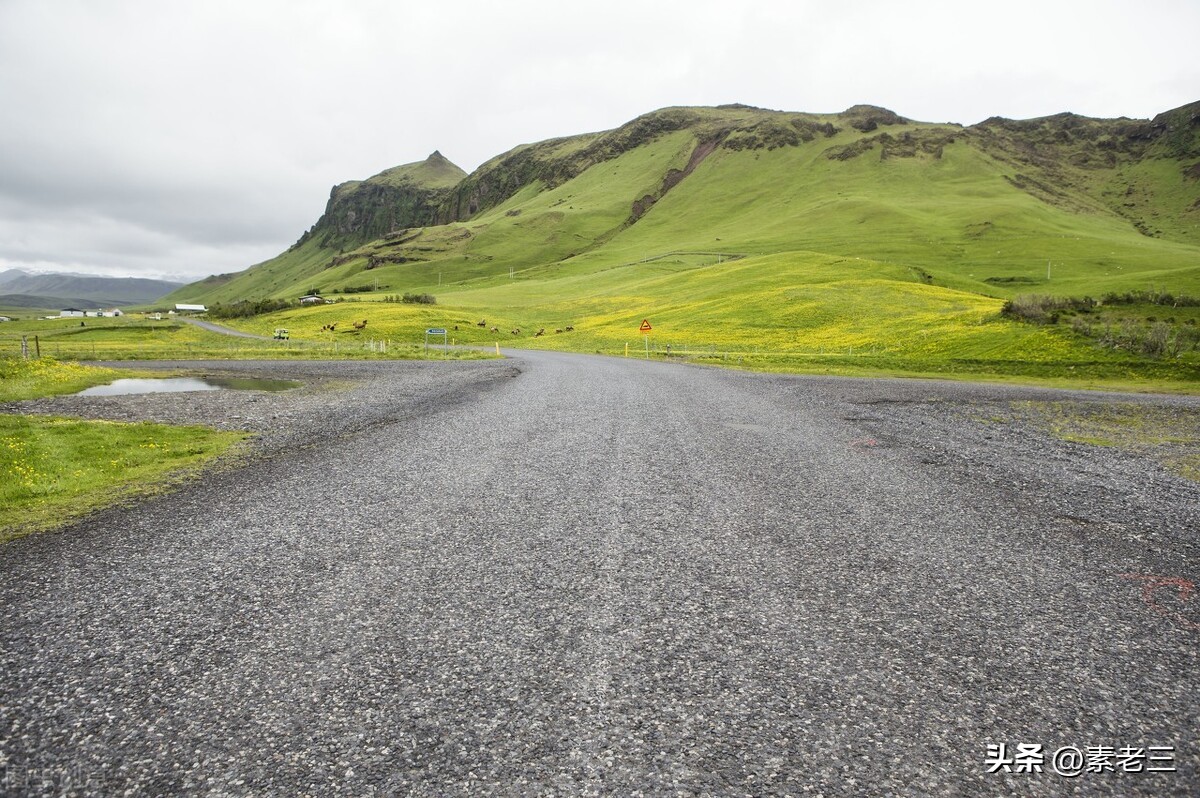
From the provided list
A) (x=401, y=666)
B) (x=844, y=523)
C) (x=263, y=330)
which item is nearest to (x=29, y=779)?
(x=401, y=666)

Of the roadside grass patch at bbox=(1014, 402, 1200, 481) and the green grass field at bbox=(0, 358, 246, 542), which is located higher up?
the green grass field at bbox=(0, 358, 246, 542)

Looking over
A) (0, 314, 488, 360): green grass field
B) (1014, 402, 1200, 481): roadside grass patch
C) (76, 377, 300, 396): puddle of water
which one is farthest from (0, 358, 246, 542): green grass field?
(0, 314, 488, 360): green grass field

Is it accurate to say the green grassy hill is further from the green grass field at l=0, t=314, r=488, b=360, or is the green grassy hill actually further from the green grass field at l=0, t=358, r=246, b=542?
the green grass field at l=0, t=358, r=246, b=542

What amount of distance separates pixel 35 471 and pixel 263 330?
315 ft

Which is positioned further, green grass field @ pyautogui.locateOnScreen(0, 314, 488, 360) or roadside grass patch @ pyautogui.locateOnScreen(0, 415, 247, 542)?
green grass field @ pyautogui.locateOnScreen(0, 314, 488, 360)

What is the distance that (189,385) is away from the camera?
33.0m

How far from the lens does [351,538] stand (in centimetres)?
873

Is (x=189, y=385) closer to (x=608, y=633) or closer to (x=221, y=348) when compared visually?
(x=221, y=348)

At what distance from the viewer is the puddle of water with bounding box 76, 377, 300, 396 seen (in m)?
29.8

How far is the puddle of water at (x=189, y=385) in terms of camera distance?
97.6 feet

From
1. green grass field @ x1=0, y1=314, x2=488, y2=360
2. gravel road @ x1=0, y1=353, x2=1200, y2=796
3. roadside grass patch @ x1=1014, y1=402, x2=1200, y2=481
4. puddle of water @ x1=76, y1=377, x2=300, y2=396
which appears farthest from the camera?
green grass field @ x1=0, y1=314, x2=488, y2=360

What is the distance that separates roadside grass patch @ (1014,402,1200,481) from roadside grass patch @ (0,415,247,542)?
2163 cm

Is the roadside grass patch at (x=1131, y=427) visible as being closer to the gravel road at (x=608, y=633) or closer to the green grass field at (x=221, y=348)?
the gravel road at (x=608, y=633)

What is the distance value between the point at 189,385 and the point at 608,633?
3551 cm
